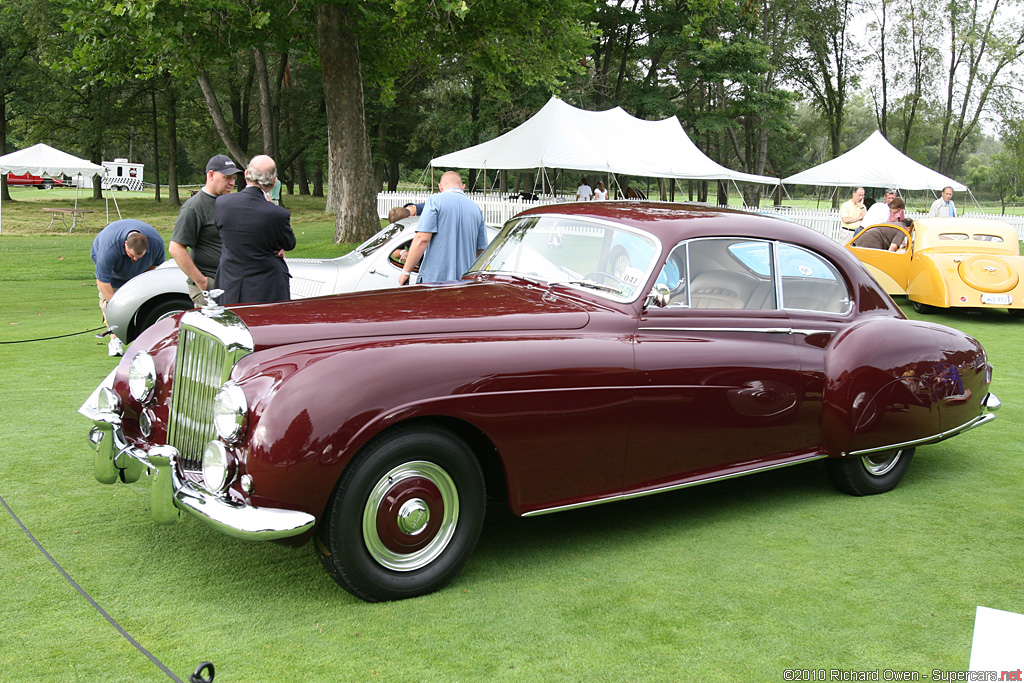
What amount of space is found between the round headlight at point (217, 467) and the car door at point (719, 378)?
1833 mm

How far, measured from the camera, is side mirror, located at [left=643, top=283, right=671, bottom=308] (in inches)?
160

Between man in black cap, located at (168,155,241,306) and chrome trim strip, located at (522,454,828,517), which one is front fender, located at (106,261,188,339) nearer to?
man in black cap, located at (168,155,241,306)

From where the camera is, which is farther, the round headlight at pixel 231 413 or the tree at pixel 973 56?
the tree at pixel 973 56

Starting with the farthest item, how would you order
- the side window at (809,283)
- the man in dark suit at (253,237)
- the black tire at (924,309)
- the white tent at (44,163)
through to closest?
the white tent at (44,163)
the black tire at (924,309)
the man in dark suit at (253,237)
the side window at (809,283)

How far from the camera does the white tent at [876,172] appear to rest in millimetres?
27094

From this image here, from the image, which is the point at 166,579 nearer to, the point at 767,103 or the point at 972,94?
the point at 767,103

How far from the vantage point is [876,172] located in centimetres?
2758

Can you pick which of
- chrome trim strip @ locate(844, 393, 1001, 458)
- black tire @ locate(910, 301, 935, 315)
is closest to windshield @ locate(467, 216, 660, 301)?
chrome trim strip @ locate(844, 393, 1001, 458)

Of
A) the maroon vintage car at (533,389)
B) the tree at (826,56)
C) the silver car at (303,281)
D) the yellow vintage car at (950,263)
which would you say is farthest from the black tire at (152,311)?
the tree at (826,56)

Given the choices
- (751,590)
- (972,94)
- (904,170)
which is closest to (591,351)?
(751,590)

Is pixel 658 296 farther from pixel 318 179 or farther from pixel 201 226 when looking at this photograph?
pixel 318 179

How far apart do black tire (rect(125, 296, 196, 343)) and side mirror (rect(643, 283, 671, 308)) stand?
511 cm

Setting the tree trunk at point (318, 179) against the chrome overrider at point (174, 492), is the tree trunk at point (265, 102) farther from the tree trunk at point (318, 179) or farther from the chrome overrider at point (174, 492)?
the chrome overrider at point (174, 492)

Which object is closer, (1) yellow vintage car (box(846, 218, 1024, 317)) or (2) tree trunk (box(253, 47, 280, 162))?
(1) yellow vintage car (box(846, 218, 1024, 317))
